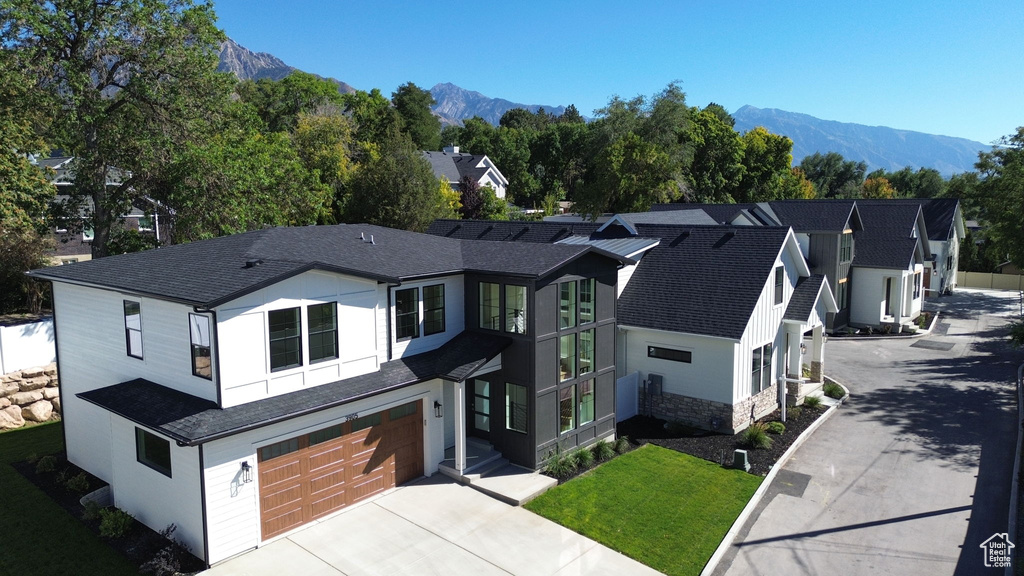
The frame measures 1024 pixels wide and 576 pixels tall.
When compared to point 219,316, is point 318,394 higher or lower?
lower

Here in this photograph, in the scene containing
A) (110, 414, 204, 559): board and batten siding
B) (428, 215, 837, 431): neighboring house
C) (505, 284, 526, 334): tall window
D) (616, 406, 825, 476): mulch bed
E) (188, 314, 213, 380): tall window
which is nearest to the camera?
(110, 414, 204, 559): board and batten siding

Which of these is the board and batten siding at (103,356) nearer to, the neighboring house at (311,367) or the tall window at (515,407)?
the neighboring house at (311,367)

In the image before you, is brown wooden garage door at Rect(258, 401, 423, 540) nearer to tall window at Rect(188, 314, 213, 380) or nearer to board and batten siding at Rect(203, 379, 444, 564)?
board and batten siding at Rect(203, 379, 444, 564)

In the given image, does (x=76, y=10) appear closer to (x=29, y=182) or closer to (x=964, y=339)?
(x=29, y=182)

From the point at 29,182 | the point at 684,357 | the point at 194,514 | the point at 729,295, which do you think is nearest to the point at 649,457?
the point at 684,357

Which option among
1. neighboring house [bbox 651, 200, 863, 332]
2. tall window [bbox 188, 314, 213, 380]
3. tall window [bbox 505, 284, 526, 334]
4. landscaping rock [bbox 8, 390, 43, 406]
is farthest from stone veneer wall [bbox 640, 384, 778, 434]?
landscaping rock [bbox 8, 390, 43, 406]

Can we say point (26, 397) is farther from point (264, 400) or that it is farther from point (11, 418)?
point (264, 400)
